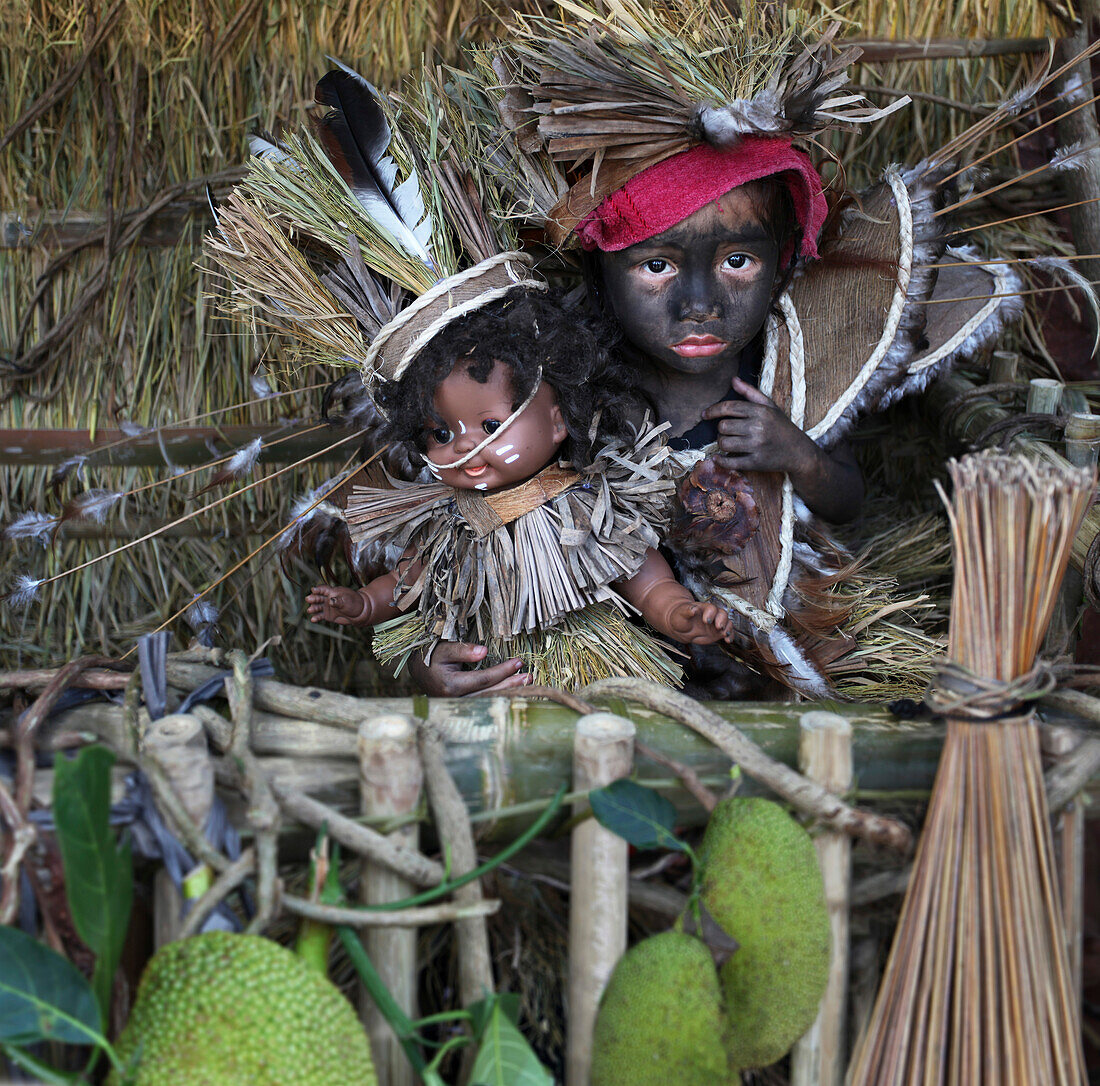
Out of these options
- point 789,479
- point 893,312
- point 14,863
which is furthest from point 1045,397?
point 14,863

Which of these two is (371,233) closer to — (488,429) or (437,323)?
(437,323)

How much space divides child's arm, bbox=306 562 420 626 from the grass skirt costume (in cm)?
4

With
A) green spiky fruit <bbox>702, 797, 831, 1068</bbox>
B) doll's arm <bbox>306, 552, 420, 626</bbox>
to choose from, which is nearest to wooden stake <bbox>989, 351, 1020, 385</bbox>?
doll's arm <bbox>306, 552, 420, 626</bbox>

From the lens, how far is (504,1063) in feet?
2.56

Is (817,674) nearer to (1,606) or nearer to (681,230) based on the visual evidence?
(681,230)

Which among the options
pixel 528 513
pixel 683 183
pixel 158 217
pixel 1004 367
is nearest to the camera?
pixel 683 183

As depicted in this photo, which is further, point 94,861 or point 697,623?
point 697,623

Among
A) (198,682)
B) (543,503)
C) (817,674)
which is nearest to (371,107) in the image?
(543,503)

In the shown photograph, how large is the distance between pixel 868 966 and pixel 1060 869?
0.20 meters

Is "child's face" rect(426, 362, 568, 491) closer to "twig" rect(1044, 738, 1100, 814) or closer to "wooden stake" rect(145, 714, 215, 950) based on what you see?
"wooden stake" rect(145, 714, 215, 950)

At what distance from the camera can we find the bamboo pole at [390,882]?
0.86 m

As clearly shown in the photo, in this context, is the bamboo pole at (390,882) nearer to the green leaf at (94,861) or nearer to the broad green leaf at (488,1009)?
the broad green leaf at (488,1009)

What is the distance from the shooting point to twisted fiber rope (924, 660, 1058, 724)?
862 mm

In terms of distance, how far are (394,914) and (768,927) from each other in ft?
1.01
